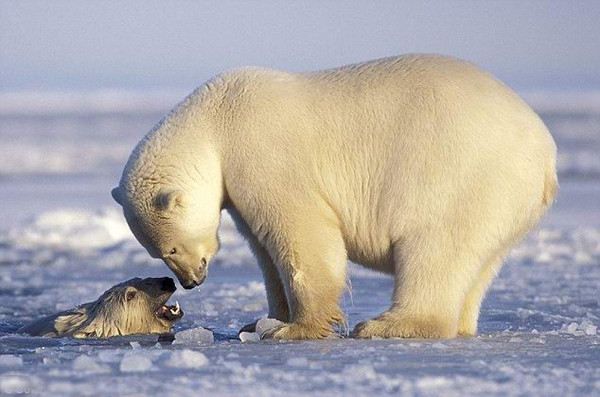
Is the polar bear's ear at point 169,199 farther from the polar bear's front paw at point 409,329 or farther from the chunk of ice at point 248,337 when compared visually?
the polar bear's front paw at point 409,329

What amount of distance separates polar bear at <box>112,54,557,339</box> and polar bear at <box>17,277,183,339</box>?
0.79 meters

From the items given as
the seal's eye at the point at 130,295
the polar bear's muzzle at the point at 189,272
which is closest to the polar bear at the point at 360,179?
the polar bear's muzzle at the point at 189,272

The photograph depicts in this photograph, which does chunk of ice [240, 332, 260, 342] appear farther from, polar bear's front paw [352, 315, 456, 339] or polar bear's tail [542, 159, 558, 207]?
polar bear's tail [542, 159, 558, 207]

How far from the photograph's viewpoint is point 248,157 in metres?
5.60

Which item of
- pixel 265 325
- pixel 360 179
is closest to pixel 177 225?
pixel 265 325

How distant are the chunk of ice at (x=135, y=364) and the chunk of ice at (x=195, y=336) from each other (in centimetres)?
118

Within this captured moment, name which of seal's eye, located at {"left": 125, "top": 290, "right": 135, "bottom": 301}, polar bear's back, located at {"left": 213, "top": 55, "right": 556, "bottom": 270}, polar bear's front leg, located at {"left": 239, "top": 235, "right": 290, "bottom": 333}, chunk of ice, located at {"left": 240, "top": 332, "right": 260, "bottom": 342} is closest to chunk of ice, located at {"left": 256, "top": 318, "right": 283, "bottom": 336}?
chunk of ice, located at {"left": 240, "top": 332, "right": 260, "bottom": 342}

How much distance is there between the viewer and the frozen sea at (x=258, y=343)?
4285mm

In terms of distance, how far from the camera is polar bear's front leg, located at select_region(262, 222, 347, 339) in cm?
553

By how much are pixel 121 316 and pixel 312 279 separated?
1450 millimetres

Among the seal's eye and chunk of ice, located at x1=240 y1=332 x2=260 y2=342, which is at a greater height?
the seal's eye

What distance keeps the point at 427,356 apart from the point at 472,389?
75 cm

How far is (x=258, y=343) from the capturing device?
5.54 meters

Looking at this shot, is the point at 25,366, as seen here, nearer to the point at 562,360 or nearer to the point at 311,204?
the point at 311,204
